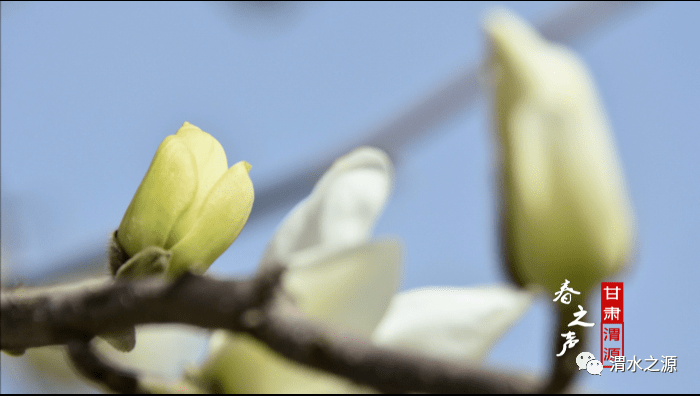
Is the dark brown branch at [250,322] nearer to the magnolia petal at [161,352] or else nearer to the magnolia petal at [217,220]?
the magnolia petal at [217,220]

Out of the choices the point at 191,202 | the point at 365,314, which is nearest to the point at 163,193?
the point at 191,202

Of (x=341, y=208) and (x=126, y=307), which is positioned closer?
(x=126, y=307)

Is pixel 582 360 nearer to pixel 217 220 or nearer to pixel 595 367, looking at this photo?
pixel 595 367

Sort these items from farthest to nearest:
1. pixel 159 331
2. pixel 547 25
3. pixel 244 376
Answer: pixel 547 25 → pixel 159 331 → pixel 244 376

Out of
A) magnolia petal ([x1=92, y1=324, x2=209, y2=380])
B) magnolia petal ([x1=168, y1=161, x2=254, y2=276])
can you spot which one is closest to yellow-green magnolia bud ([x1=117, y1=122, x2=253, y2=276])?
magnolia petal ([x1=168, y1=161, x2=254, y2=276])

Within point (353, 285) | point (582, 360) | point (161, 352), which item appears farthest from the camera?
point (161, 352)

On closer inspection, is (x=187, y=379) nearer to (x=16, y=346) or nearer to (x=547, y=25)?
(x=16, y=346)


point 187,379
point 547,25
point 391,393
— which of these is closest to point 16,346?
point 187,379

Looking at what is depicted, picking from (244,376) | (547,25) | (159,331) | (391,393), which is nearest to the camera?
(391,393)
